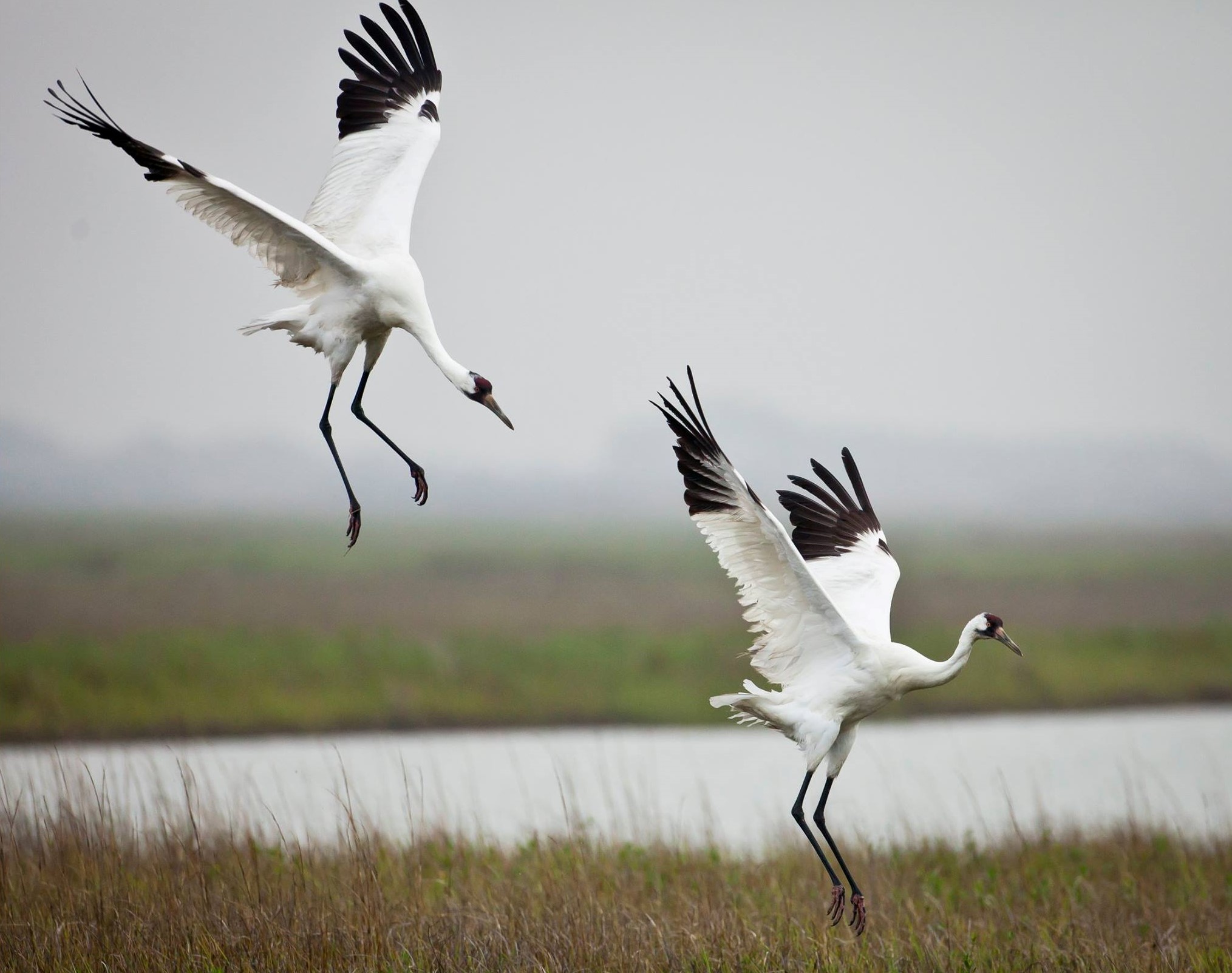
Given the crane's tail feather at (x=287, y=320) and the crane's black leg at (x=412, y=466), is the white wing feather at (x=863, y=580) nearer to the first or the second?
the crane's black leg at (x=412, y=466)

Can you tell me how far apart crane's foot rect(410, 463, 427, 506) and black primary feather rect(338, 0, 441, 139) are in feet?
6.91

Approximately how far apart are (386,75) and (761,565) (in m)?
3.43

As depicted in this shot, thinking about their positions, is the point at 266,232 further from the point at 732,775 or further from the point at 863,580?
the point at 732,775

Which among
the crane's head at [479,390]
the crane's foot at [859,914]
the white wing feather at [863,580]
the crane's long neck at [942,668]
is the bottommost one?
the crane's foot at [859,914]

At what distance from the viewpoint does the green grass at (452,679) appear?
17141mm

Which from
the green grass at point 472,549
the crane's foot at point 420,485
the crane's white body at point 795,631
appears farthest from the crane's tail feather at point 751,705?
the green grass at point 472,549

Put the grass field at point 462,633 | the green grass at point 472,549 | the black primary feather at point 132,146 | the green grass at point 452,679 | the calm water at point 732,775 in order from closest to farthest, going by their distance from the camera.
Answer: the black primary feather at point 132,146 < the calm water at point 732,775 < the green grass at point 452,679 < the grass field at point 462,633 < the green grass at point 472,549

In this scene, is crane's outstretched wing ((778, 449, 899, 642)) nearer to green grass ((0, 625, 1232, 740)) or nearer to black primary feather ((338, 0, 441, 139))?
black primary feather ((338, 0, 441, 139))

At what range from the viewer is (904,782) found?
15258mm

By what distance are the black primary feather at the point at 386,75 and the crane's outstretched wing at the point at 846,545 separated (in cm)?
297

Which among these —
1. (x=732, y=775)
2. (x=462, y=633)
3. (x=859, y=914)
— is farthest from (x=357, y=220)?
(x=462, y=633)

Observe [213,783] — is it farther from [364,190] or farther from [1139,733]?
[1139,733]

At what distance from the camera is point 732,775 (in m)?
15.5

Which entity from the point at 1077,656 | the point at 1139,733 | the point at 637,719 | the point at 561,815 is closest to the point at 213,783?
the point at 561,815
